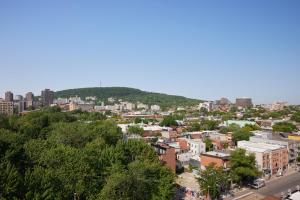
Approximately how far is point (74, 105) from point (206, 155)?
424 ft

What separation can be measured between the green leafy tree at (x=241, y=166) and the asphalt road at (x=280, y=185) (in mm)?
1999

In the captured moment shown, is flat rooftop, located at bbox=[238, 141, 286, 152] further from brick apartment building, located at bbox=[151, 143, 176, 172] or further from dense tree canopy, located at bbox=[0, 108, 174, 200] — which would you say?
dense tree canopy, located at bbox=[0, 108, 174, 200]

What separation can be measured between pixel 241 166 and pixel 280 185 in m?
5.29

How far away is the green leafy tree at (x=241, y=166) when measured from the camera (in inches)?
1280

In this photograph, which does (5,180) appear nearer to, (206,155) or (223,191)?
(223,191)

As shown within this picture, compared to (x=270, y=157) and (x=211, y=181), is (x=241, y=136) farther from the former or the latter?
(x=211, y=181)

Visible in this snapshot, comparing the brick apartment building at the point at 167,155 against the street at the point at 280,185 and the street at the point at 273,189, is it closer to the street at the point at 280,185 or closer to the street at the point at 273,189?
the street at the point at 273,189

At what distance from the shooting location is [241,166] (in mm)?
33281

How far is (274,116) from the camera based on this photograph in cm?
11112

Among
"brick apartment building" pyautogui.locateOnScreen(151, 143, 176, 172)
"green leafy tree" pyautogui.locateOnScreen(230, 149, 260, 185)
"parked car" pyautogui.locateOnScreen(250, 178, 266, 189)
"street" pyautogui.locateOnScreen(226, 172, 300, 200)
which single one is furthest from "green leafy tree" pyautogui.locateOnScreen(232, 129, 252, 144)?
"brick apartment building" pyautogui.locateOnScreen(151, 143, 176, 172)

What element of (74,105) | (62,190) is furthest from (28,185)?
(74,105)

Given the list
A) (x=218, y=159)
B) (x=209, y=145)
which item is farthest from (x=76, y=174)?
(x=209, y=145)

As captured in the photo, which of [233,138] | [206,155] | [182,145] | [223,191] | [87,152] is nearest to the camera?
[87,152]

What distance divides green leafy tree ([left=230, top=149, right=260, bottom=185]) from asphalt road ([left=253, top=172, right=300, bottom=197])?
2.00m
